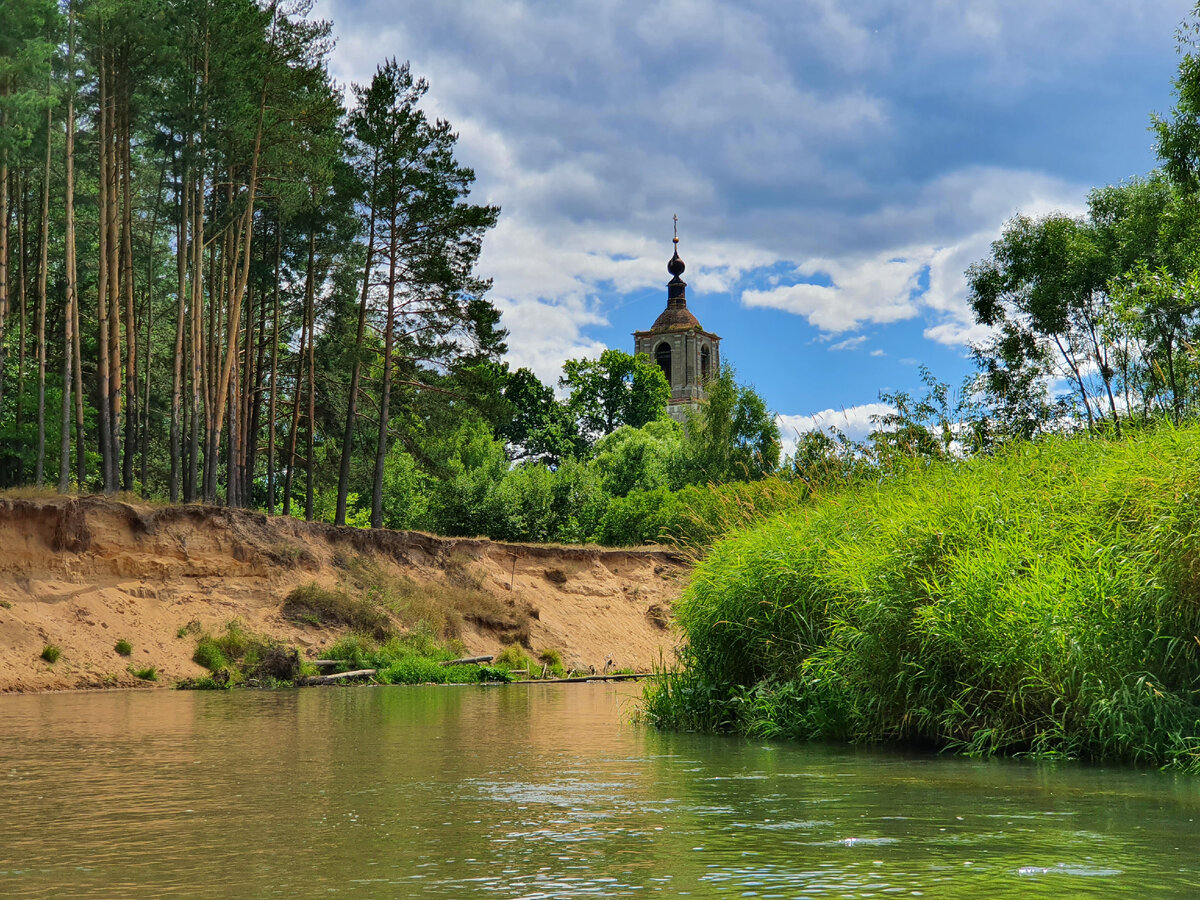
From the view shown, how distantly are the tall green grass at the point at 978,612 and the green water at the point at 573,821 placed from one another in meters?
0.63

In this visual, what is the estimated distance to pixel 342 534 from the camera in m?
33.6

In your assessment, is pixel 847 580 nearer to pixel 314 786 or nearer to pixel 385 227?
pixel 314 786

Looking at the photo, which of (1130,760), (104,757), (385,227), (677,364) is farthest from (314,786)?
(677,364)

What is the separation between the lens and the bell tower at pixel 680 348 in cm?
10481

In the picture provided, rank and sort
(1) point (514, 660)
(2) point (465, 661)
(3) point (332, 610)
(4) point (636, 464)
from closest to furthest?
(2) point (465, 661), (3) point (332, 610), (1) point (514, 660), (4) point (636, 464)

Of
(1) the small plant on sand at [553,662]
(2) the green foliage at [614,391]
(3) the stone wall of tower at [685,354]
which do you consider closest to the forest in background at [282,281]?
(1) the small plant on sand at [553,662]

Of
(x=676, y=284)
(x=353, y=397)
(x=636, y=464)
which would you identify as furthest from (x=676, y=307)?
(x=353, y=397)

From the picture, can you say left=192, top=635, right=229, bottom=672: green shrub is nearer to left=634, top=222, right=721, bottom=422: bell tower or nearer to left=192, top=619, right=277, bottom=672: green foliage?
left=192, top=619, right=277, bottom=672: green foliage

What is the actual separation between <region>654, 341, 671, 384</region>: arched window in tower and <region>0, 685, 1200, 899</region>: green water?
96441 mm

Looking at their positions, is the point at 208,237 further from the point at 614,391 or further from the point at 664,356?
the point at 664,356

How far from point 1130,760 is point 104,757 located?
30.6ft

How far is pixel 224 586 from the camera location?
29703mm

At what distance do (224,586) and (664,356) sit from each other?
267 ft

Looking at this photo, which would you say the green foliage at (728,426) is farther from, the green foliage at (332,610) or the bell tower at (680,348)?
the bell tower at (680,348)
